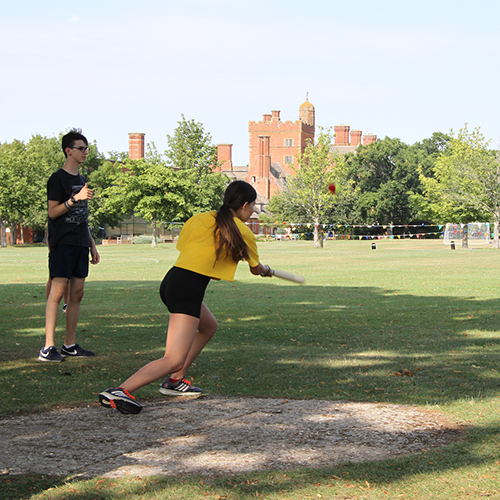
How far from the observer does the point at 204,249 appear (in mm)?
4691

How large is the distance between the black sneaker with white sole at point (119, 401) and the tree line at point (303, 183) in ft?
159

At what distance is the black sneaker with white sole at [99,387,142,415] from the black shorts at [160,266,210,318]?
650 millimetres

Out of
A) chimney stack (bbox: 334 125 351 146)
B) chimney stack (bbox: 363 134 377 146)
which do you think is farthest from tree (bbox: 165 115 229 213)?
chimney stack (bbox: 334 125 351 146)

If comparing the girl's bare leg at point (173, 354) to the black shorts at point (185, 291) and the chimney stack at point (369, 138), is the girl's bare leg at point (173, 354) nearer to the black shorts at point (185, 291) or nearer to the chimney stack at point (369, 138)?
the black shorts at point (185, 291)

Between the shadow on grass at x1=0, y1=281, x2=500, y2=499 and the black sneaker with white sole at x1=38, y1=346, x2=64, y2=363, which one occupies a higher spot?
the black sneaker with white sole at x1=38, y1=346, x2=64, y2=363

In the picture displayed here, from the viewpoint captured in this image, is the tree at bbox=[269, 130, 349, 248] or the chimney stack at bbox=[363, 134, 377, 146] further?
the chimney stack at bbox=[363, 134, 377, 146]

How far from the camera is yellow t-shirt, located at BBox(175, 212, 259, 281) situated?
4691mm

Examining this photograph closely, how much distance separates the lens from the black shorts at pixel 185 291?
470 cm

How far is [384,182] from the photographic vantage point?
312 feet

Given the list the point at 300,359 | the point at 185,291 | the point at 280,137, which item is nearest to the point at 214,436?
the point at 185,291

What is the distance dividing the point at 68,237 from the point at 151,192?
58.8 metres

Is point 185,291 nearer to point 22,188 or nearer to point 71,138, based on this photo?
point 71,138

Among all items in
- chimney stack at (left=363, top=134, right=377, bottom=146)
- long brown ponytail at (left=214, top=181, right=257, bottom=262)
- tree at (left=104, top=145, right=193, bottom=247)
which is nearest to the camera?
long brown ponytail at (left=214, top=181, right=257, bottom=262)

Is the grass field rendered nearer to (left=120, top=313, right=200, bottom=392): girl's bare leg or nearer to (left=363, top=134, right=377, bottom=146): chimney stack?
(left=120, top=313, right=200, bottom=392): girl's bare leg
